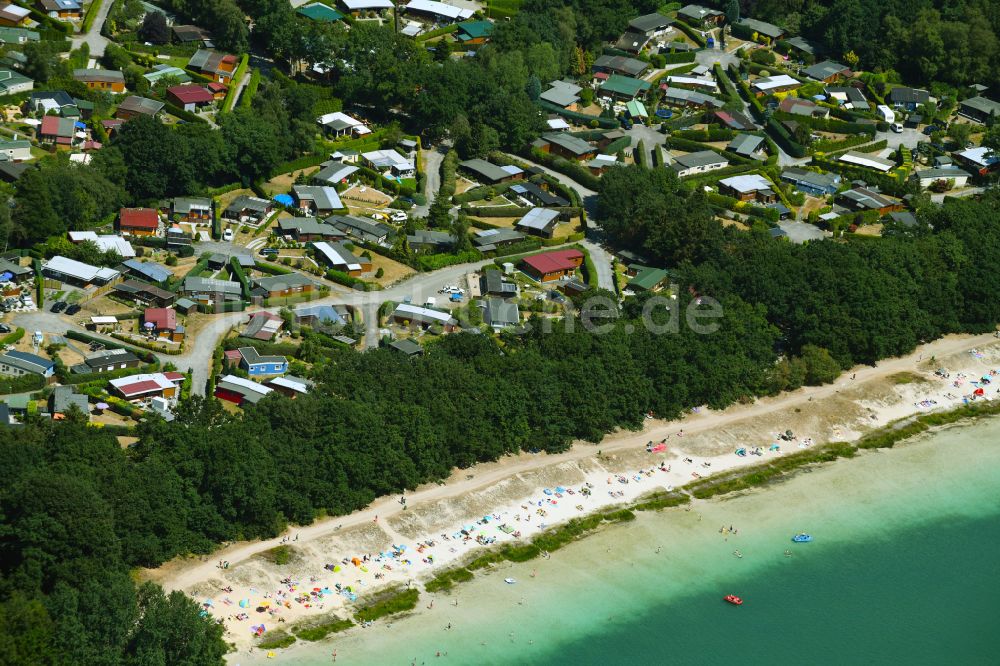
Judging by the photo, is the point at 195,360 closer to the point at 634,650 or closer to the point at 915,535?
the point at 634,650

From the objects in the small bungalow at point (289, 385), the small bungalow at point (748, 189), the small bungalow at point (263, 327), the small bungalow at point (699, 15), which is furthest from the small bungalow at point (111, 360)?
the small bungalow at point (699, 15)

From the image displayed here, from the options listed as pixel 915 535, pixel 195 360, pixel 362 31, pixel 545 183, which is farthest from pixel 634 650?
pixel 362 31

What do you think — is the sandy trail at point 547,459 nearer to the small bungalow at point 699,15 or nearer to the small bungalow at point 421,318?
the small bungalow at point 421,318

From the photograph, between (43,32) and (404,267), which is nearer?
(404,267)

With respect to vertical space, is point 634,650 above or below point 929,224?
below

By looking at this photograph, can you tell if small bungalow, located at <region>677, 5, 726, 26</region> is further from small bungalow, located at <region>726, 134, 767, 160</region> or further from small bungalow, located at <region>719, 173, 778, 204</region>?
small bungalow, located at <region>719, 173, 778, 204</region>

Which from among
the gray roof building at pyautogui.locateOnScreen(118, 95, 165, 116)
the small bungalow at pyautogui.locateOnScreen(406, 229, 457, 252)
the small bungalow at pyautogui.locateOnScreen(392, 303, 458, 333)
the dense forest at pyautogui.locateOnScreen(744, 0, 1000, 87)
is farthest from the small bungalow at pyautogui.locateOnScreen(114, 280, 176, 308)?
the dense forest at pyautogui.locateOnScreen(744, 0, 1000, 87)
